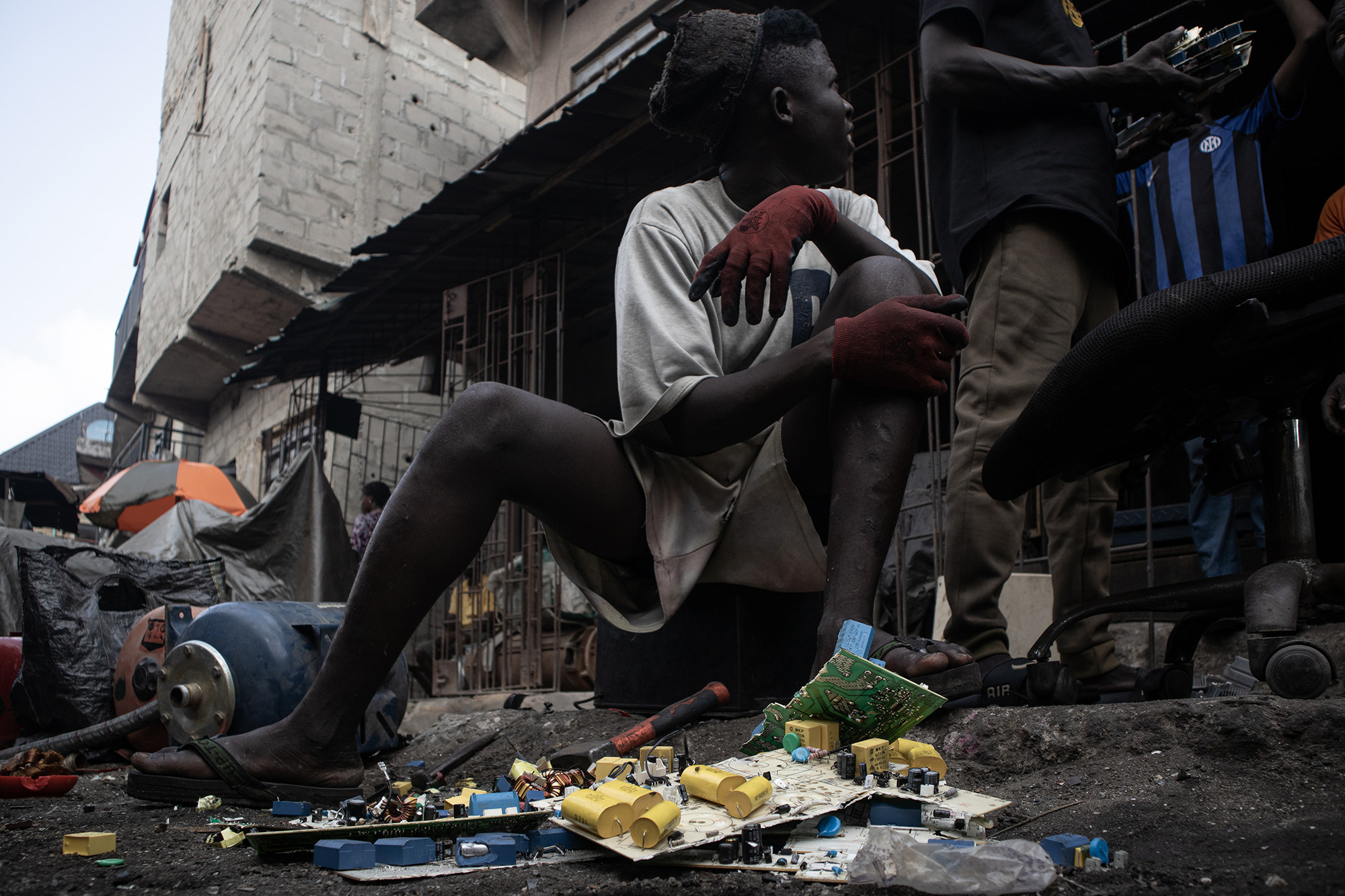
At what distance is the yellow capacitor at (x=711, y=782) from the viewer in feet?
3.08

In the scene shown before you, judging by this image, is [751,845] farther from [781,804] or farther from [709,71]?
[709,71]

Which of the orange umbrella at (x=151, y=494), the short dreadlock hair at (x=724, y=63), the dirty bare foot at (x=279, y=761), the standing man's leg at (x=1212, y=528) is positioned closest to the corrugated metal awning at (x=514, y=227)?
the orange umbrella at (x=151, y=494)

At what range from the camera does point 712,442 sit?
1420mm

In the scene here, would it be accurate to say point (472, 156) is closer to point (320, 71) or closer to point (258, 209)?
point (320, 71)

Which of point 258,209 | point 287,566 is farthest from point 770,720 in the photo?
point 258,209

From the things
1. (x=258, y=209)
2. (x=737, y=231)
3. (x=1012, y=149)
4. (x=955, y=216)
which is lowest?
(x=737, y=231)

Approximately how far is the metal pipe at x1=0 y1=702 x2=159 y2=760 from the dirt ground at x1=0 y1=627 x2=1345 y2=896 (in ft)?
2.60

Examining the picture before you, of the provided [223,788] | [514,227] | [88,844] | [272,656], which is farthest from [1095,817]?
[514,227]

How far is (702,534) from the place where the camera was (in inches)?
60.4

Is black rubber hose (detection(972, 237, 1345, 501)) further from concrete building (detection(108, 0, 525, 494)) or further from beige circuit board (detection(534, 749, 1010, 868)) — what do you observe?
concrete building (detection(108, 0, 525, 494))

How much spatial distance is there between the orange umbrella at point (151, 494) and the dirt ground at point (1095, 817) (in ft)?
25.5

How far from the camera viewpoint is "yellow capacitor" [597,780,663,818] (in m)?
0.89

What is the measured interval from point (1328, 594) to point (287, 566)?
7443 millimetres

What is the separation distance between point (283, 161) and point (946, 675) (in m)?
9.97
